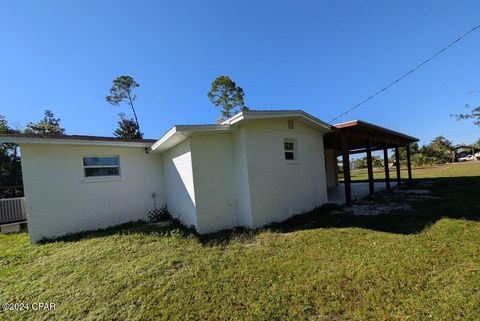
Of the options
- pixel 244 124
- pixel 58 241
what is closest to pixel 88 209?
pixel 58 241

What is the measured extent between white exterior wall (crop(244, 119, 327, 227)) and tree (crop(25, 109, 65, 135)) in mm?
21158

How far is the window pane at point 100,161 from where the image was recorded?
8125mm

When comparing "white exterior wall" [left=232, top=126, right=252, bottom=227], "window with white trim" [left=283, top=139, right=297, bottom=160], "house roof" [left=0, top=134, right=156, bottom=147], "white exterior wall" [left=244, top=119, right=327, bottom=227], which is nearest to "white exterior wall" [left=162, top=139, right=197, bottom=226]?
"house roof" [left=0, top=134, right=156, bottom=147]

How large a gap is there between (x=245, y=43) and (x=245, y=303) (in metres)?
12.8

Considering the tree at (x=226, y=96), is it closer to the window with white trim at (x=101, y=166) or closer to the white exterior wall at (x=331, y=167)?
the white exterior wall at (x=331, y=167)

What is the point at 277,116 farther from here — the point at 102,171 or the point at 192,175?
the point at 102,171

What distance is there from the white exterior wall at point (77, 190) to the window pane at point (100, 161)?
159mm

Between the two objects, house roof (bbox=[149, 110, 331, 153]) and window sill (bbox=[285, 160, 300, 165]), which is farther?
window sill (bbox=[285, 160, 300, 165])

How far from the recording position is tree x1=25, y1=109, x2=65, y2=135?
20.3m

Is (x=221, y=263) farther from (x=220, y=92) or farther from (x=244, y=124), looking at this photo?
(x=220, y=92)

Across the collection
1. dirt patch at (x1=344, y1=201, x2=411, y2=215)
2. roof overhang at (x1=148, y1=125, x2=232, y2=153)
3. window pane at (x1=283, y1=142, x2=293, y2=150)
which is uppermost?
roof overhang at (x1=148, y1=125, x2=232, y2=153)

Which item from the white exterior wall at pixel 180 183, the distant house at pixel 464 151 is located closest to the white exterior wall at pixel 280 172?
the white exterior wall at pixel 180 183

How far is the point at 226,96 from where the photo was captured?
24234 millimetres

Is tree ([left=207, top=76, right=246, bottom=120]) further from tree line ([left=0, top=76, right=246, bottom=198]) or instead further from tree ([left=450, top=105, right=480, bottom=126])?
tree ([left=450, top=105, right=480, bottom=126])
